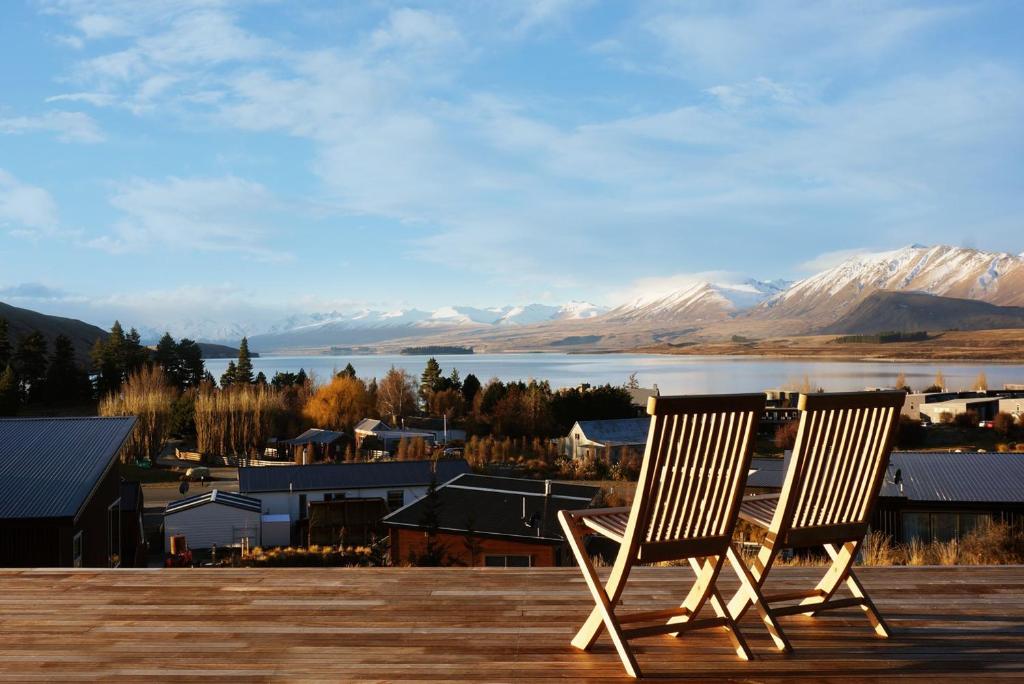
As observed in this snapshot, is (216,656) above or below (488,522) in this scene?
above

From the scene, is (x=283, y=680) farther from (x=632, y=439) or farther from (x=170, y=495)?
(x=632, y=439)

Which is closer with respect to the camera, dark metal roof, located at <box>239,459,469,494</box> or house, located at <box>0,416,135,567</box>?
house, located at <box>0,416,135,567</box>

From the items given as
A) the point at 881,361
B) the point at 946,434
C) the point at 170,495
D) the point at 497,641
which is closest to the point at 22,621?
the point at 497,641

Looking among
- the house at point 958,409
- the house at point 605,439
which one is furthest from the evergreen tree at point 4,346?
the house at point 958,409

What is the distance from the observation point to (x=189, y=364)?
216 ft

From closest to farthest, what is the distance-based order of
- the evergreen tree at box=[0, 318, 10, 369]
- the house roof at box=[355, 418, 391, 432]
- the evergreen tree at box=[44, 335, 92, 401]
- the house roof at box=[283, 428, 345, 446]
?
the house roof at box=[283, 428, 345, 446] → the house roof at box=[355, 418, 391, 432] → the evergreen tree at box=[0, 318, 10, 369] → the evergreen tree at box=[44, 335, 92, 401]

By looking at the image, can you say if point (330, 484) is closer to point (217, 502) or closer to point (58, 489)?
point (217, 502)

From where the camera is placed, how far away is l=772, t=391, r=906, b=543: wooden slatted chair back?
294 cm

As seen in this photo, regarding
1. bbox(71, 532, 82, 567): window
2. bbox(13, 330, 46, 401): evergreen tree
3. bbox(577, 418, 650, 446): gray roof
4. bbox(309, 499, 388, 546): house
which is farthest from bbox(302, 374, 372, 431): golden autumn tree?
bbox(71, 532, 82, 567): window

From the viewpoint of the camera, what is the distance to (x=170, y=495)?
3331 centimetres

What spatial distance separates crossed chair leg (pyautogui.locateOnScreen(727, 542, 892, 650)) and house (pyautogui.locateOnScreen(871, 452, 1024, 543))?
1258 cm

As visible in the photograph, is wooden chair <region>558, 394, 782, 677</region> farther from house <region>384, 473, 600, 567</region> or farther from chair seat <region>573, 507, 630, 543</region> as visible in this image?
house <region>384, 473, 600, 567</region>

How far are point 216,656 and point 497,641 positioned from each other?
108cm

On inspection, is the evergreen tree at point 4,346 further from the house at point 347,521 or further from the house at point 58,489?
the house at point 58,489
